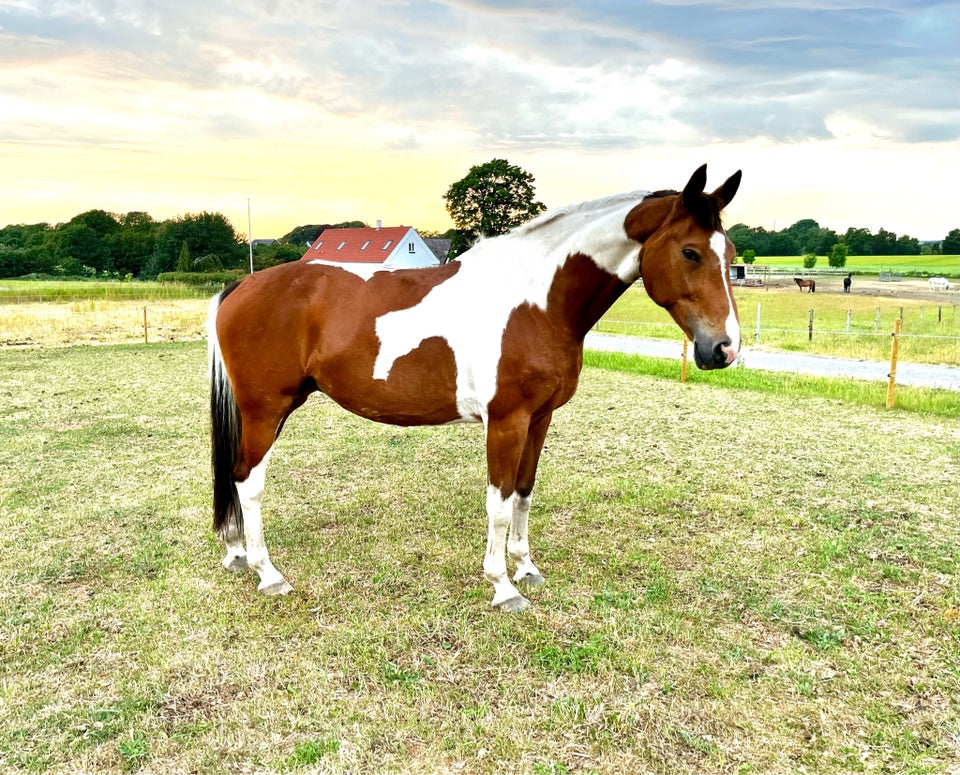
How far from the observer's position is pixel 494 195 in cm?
4044

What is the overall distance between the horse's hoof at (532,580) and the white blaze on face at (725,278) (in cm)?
182

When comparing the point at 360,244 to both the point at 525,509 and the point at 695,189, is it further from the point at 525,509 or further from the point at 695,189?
the point at 695,189

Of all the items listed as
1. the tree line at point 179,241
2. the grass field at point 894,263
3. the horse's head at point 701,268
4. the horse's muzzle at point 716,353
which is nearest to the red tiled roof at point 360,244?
the tree line at point 179,241

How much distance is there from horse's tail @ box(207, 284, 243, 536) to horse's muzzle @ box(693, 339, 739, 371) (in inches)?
108

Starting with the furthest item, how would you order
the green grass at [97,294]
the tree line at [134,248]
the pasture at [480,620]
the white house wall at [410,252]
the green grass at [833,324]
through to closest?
Result: the tree line at [134,248] < the white house wall at [410,252] < the green grass at [97,294] < the green grass at [833,324] < the pasture at [480,620]

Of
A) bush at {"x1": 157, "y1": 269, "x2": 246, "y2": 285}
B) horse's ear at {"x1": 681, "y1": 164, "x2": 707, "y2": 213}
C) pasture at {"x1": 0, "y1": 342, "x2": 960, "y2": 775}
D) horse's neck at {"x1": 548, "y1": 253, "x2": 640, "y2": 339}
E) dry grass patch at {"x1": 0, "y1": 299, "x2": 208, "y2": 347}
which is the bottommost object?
pasture at {"x1": 0, "y1": 342, "x2": 960, "y2": 775}

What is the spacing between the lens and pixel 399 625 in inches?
129

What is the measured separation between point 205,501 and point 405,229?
40790 mm

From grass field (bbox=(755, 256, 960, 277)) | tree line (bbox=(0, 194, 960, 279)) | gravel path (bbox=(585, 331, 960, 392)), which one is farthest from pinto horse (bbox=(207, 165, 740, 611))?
grass field (bbox=(755, 256, 960, 277))

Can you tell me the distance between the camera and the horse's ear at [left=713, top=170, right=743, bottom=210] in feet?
9.31

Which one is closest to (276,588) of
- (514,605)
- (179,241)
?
(514,605)

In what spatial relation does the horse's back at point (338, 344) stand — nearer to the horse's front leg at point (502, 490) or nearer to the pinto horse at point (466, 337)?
the pinto horse at point (466, 337)

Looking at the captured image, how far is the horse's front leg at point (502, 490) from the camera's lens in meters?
3.32

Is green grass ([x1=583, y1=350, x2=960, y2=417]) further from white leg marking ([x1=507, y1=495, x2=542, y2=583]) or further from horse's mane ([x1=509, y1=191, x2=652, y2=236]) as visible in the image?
horse's mane ([x1=509, y1=191, x2=652, y2=236])
